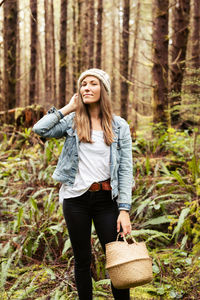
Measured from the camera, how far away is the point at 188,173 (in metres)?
4.86

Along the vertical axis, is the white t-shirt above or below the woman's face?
below

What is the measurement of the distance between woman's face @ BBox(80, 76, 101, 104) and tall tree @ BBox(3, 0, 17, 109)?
7268 mm

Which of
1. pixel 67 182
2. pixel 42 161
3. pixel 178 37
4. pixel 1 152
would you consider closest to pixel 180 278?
pixel 67 182

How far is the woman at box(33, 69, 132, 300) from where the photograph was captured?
2426 mm

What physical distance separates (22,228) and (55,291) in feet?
4.39

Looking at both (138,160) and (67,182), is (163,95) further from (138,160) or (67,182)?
(67,182)

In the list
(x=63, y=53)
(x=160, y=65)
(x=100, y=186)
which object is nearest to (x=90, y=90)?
(x=100, y=186)

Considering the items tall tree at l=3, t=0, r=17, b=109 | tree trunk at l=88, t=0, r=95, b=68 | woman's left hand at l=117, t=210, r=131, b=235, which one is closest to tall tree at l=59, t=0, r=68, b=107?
tall tree at l=3, t=0, r=17, b=109

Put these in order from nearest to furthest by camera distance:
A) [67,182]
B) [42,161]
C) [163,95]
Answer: [67,182] → [42,161] → [163,95]

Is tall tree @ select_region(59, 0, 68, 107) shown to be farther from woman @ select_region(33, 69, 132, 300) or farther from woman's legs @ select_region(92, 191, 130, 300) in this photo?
woman's legs @ select_region(92, 191, 130, 300)

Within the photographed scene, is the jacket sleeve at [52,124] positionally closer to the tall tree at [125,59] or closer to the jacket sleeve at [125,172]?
the jacket sleeve at [125,172]

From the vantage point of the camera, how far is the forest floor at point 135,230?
3068mm

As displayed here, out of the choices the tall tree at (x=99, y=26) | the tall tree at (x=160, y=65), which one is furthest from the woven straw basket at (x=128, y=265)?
the tall tree at (x=99, y=26)

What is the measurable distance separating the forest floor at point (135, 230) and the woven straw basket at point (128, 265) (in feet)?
3.26
